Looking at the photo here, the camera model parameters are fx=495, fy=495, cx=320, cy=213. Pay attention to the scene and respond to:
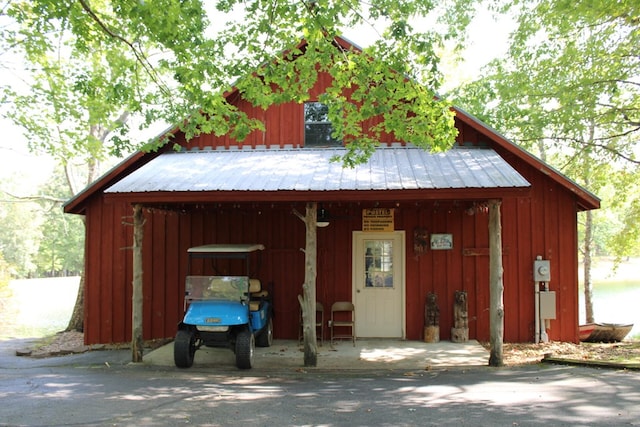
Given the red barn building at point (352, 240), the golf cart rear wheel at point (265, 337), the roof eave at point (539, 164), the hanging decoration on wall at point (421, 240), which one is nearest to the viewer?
the golf cart rear wheel at point (265, 337)

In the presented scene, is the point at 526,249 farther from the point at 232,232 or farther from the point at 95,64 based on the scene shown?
the point at 95,64

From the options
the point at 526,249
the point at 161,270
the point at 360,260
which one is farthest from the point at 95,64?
Answer: the point at 526,249

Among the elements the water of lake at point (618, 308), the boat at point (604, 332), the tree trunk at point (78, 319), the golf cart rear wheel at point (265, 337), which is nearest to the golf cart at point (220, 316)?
the golf cart rear wheel at point (265, 337)

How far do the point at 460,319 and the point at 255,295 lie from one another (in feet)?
13.4

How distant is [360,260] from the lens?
1039cm

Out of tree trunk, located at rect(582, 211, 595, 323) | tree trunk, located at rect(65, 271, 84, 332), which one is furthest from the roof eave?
tree trunk, located at rect(65, 271, 84, 332)

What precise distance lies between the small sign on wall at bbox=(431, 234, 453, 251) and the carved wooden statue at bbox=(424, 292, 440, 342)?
3.20 ft

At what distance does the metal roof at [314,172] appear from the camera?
7.88m

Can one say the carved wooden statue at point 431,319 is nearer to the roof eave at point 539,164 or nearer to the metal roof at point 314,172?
the metal roof at point 314,172

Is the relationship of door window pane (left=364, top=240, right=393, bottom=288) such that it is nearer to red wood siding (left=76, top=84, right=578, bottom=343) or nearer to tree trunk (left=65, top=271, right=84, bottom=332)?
red wood siding (left=76, top=84, right=578, bottom=343)

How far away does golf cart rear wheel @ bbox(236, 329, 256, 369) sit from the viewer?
25.5 feet

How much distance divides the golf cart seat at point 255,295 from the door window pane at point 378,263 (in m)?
2.28

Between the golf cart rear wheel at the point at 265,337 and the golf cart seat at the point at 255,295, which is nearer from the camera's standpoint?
the golf cart seat at the point at 255,295

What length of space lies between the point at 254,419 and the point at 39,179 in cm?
6977
